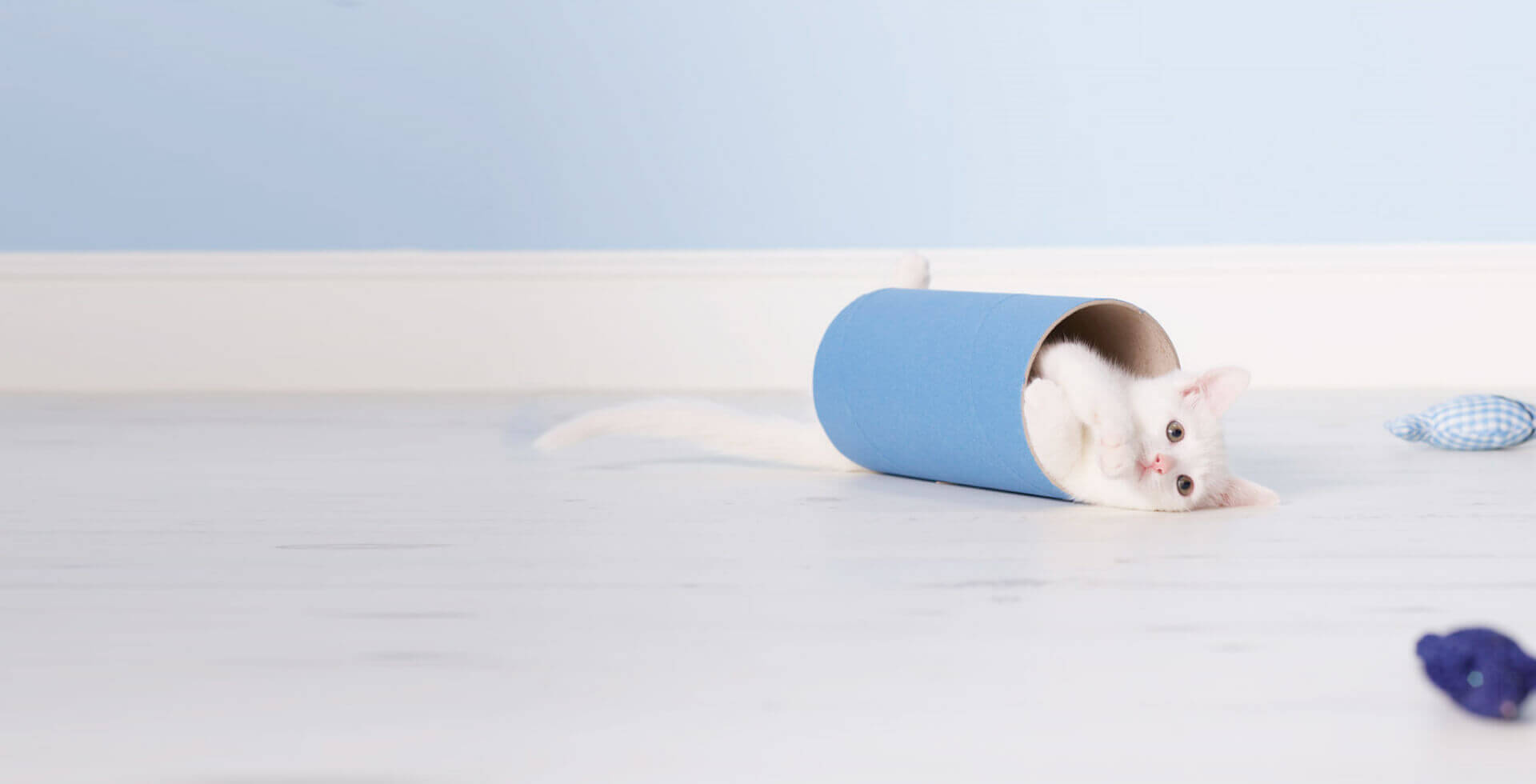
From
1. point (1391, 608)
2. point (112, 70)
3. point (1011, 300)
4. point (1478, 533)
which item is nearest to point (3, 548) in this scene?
point (1011, 300)

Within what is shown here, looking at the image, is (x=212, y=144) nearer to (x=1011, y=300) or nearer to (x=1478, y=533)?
(x=1011, y=300)

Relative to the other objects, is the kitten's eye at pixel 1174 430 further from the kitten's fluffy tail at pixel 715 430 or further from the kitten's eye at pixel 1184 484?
the kitten's fluffy tail at pixel 715 430

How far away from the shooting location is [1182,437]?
4.23 feet

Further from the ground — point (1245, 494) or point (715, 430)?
point (715, 430)

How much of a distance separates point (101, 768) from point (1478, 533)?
110cm

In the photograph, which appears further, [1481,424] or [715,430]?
[1481,424]

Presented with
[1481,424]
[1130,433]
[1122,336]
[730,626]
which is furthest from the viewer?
[1481,424]

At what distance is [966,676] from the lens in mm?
787

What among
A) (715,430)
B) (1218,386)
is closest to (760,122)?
(715,430)

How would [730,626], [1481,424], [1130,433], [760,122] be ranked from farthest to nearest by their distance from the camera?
[760,122] → [1481,424] → [1130,433] → [730,626]

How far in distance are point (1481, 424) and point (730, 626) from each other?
126cm

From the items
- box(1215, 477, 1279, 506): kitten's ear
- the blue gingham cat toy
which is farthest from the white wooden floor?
the blue gingham cat toy

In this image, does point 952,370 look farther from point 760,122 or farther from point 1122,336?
Answer: point 760,122

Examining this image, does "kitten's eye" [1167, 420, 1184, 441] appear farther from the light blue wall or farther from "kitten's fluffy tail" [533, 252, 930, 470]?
the light blue wall
